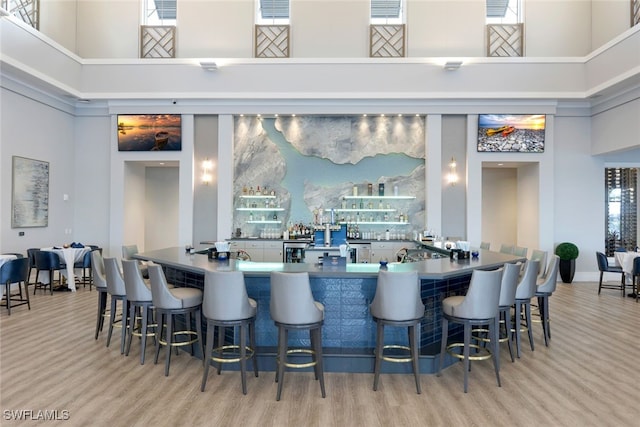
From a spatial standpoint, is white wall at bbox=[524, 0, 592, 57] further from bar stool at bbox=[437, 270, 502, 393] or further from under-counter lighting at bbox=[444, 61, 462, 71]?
bar stool at bbox=[437, 270, 502, 393]

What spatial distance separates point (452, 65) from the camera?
786 cm

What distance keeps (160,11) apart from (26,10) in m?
2.55

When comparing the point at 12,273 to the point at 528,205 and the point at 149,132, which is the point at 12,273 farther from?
the point at 528,205

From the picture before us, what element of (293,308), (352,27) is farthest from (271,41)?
(293,308)

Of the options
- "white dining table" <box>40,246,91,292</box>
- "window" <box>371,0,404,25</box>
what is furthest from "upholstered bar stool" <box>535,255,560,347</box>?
"white dining table" <box>40,246,91,292</box>

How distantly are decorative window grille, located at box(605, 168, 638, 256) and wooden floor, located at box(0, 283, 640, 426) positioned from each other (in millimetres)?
5524

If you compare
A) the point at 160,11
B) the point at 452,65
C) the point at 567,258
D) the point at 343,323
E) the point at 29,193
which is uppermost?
the point at 160,11

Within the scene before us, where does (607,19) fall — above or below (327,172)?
above

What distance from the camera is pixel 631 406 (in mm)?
3119

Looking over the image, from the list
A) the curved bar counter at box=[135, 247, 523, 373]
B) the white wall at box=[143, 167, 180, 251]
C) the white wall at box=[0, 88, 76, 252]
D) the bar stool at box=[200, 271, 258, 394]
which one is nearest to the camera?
the bar stool at box=[200, 271, 258, 394]

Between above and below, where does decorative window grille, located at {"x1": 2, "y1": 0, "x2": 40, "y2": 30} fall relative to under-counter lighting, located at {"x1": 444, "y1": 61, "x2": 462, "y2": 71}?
above

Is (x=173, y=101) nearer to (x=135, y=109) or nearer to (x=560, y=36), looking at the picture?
(x=135, y=109)

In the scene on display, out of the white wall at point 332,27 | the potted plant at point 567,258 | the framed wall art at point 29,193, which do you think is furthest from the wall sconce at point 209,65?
the potted plant at point 567,258
